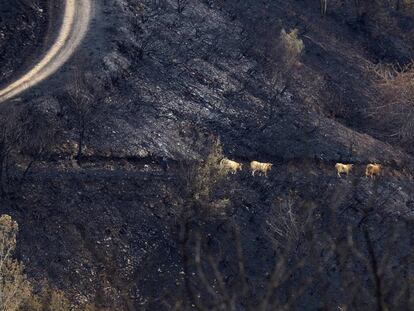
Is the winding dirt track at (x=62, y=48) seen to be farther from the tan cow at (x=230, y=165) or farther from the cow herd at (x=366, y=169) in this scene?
the cow herd at (x=366, y=169)

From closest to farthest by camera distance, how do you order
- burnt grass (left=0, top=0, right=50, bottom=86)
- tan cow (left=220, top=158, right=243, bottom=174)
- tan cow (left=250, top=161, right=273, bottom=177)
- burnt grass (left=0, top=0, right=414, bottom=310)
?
burnt grass (left=0, top=0, right=414, bottom=310) < tan cow (left=220, top=158, right=243, bottom=174) < tan cow (left=250, top=161, right=273, bottom=177) < burnt grass (left=0, top=0, right=50, bottom=86)

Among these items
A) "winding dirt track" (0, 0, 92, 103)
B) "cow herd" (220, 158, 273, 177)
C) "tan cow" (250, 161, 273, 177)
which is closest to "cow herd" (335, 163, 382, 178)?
"cow herd" (220, 158, 273, 177)

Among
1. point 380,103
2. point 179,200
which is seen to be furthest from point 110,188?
point 380,103

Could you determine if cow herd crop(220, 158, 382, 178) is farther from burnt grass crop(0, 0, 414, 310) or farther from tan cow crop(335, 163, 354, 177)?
burnt grass crop(0, 0, 414, 310)

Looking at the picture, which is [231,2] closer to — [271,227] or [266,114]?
[266,114]

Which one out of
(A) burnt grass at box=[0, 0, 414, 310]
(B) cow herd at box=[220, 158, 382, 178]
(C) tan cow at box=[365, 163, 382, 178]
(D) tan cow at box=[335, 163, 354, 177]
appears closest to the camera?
(A) burnt grass at box=[0, 0, 414, 310]

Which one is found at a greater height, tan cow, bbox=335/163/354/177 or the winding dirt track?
the winding dirt track

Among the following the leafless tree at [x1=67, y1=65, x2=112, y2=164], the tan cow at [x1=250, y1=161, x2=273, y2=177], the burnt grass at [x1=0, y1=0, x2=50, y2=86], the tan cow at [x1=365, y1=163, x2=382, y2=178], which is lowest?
the tan cow at [x1=365, y1=163, x2=382, y2=178]

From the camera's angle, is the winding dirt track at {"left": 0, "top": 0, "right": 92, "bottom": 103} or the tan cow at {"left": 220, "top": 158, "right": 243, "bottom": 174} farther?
the winding dirt track at {"left": 0, "top": 0, "right": 92, "bottom": 103}
